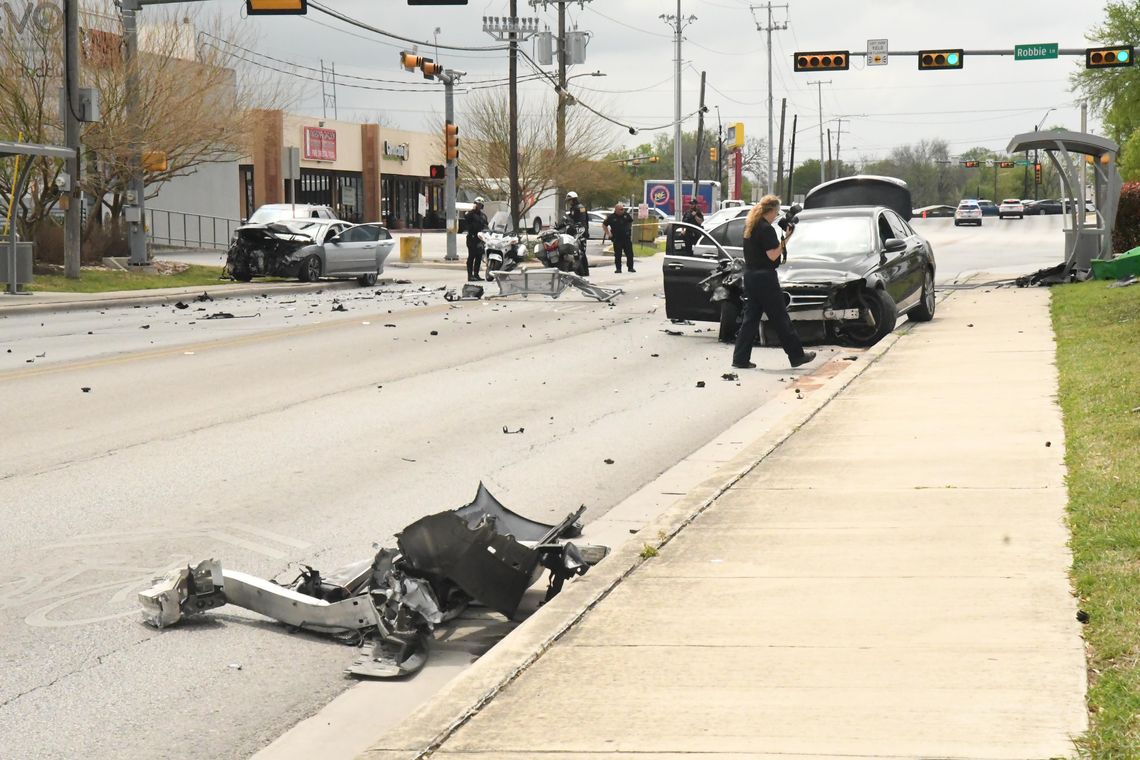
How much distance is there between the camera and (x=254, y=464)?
10164 mm

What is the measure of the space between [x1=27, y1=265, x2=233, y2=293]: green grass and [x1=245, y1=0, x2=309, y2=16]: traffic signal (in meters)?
6.63

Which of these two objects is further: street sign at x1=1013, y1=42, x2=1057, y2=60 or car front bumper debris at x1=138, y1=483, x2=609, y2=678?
street sign at x1=1013, y1=42, x2=1057, y2=60

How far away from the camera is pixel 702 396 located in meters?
14.1

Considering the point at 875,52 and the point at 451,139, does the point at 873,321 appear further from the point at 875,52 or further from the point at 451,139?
the point at 451,139

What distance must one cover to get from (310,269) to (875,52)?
1754 centimetres

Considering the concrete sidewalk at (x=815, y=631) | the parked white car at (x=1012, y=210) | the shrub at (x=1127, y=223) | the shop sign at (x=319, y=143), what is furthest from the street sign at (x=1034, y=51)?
the parked white car at (x=1012, y=210)

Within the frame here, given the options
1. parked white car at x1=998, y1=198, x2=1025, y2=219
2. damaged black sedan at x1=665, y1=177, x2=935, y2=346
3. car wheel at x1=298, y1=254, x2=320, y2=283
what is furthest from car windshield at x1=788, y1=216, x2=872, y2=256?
parked white car at x1=998, y1=198, x2=1025, y2=219

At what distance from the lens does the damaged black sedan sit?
1764cm

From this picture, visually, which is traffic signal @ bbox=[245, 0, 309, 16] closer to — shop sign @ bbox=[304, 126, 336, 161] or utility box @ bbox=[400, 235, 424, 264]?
utility box @ bbox=[400, 235, 424, 264]

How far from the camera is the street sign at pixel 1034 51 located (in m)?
41.6

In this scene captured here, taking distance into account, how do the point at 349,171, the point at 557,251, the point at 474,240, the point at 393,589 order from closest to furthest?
the point at 393,589 → the point at 557,251 → the point at 474,240 → the point at 349,171

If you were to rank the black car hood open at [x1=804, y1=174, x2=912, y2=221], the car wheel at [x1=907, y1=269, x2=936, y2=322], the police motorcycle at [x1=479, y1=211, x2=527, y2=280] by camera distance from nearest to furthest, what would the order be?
1. the car wheel at [x1=907, y1=269, x2=936, y2=322]
2. the black car hood open at [x1=804, y1=174, x2=912, y2=221]
3. the police motorcycle at [x1=479, y1=211, x2=527, y2=280]

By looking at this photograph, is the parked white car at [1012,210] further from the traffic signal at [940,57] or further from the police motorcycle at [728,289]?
the police motorcycle at [728,289]

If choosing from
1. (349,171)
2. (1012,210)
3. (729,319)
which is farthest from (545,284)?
(1012,210)
